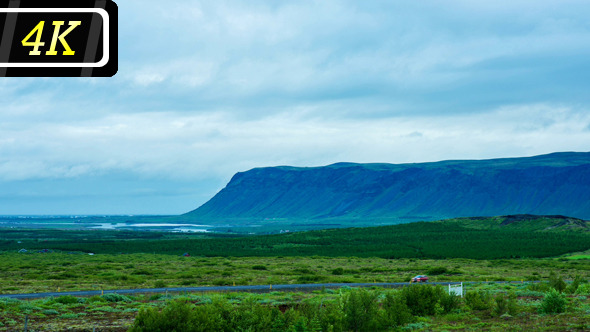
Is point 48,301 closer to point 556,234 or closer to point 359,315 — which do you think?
point 359,315

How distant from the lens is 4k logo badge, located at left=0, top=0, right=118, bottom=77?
5.71m

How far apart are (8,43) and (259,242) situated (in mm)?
141741

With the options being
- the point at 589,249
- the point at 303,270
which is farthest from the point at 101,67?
the point at 589,249

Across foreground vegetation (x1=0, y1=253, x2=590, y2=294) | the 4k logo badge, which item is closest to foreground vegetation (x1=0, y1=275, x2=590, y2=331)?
foreground vegetation (x1=0, y1=253, x2=590, y2=294)

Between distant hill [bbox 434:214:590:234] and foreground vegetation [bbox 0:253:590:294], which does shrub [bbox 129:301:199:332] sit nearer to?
foreground vegetation [bbox 0:253:590:294]

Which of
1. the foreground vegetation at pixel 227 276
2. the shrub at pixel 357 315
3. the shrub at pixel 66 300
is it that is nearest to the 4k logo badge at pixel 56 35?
the shrub at pixel 357 315

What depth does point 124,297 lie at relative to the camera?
3381cm

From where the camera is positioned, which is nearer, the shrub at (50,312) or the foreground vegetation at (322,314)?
the foreground vegetation at (322,314)

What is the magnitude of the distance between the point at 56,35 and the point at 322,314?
1839 centimetres

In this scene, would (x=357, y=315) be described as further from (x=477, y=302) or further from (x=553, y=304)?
(x=553, y=304)

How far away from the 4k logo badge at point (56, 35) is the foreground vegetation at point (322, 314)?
1579cm

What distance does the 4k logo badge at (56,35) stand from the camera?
571 centimetres

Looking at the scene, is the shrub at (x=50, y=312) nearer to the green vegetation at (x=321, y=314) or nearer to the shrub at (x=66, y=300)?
the green vegetation at (x=321, y=314)

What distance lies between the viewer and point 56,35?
18.8 ft
